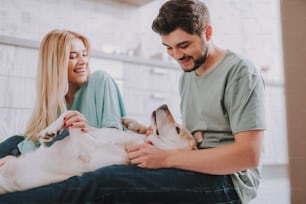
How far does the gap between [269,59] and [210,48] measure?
1.57 ft

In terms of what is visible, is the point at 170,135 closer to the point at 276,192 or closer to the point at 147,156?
the point at 147,156

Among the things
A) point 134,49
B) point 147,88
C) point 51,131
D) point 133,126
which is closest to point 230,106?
point 133,126

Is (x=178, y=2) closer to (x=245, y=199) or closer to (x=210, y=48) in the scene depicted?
(x=210, y=48)

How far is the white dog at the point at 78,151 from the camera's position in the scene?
0.64 meters

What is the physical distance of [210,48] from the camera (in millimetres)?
770

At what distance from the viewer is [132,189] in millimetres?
604

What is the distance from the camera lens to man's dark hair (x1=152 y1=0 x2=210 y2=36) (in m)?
0.73

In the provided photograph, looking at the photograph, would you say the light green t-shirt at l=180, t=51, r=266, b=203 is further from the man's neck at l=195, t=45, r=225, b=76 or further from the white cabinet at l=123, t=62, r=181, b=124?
the white cabinet at l=123, t=62, r=181, b=124

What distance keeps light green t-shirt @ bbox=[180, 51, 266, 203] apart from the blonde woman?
20cm

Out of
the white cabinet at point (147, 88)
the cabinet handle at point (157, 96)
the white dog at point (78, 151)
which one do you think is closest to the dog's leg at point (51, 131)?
the white dog at point (78, 151)

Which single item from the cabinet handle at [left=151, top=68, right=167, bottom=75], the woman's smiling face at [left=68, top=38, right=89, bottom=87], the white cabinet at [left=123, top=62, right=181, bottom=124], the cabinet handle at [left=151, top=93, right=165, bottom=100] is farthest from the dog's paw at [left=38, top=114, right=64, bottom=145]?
the cabinet handle at [left=151, top=68, right=167, bottom=75]

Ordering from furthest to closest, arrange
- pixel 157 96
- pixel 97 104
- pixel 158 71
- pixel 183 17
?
1. pixel 158 71
2. pixel 157 96
3. pixel 97 104
4. pixel 183 17

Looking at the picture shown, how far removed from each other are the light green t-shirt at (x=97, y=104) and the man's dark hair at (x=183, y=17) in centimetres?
20

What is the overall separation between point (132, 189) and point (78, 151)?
15 centimetres
